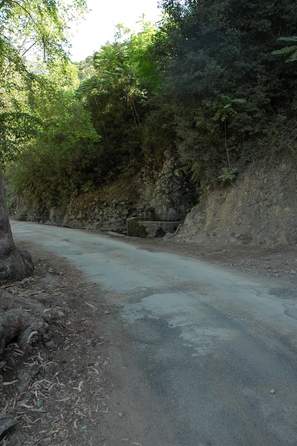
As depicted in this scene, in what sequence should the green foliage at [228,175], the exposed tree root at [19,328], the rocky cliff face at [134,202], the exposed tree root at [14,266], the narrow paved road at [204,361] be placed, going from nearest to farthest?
the narrow paved road at [204,361], the exposed tree root at [19,328], the exposed tree root at [14,266], the green foliage at [228,175], the rocky cliff face at [134,202]

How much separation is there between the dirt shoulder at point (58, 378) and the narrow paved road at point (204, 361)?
0.64 ft

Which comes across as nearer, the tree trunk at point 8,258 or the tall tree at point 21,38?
the tree trunk at point 8,258

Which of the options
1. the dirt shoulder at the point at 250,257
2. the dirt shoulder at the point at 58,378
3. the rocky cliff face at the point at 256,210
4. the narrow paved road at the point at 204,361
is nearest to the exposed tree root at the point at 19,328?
the dirt shoulder at the point at 58,378

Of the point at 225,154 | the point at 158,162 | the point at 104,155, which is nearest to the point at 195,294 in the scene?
the point at 225,154

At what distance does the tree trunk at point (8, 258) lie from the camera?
6.11 metres

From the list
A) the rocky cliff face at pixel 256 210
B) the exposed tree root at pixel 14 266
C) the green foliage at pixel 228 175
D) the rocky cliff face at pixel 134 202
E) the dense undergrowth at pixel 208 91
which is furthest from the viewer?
the rocky cliff face at pixel 134 202

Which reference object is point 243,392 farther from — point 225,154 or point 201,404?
point 225,154

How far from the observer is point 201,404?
287 centimetres

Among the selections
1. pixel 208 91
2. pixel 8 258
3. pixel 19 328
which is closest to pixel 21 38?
pixel 208 91

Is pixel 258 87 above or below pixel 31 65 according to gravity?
below

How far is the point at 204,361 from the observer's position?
3.47m

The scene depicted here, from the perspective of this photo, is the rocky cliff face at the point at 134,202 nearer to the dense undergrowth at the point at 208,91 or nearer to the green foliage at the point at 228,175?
the dense undergrowth at the point at 208,91

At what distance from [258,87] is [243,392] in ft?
28.9

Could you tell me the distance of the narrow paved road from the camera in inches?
103
